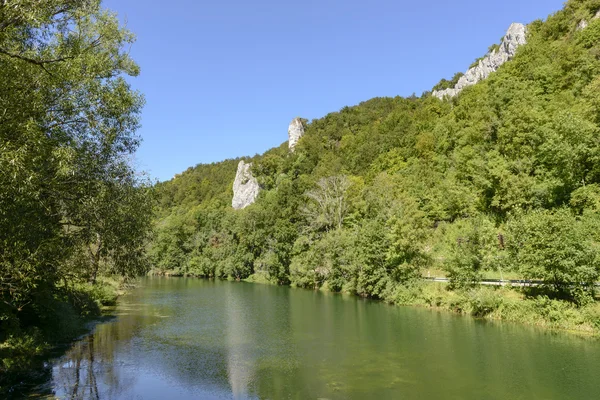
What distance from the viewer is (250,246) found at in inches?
2972

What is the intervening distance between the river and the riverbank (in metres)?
0.84

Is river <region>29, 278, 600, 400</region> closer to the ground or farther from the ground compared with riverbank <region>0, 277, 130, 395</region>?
closer to the ground

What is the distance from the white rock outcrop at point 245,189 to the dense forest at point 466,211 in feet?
53.9

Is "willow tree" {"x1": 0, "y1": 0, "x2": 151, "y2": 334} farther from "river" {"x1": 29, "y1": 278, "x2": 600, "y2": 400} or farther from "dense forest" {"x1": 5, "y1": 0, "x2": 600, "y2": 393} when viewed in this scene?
"river" {"x1": 29, "y1": 278, "x2": 600, "y2": 400}

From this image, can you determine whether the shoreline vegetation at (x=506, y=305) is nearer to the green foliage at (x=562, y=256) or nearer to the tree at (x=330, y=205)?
the green foliage at (x=562, y=256)

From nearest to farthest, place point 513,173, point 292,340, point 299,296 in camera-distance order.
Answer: point 292,340 → point 513,173 → point 299,296

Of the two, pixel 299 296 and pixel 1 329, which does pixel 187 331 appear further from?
pixel 299 296

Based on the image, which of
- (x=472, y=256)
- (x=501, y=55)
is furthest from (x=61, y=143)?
(x=501, y=55)

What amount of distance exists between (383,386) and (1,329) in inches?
611

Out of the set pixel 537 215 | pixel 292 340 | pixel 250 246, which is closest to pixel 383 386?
pixel 292 340

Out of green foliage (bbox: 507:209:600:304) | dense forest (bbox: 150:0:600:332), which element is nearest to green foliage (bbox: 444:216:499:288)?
dense forest (bbox: 150:0:600:332)

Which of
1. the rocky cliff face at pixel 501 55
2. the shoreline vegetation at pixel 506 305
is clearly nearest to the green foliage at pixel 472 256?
the shoreline vegetation at pixel 506 305

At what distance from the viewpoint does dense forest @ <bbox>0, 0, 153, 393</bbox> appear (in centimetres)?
952

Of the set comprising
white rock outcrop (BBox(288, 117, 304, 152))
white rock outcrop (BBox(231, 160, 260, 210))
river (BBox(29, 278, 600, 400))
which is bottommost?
river (BBox(29, 278, 600, 400))
